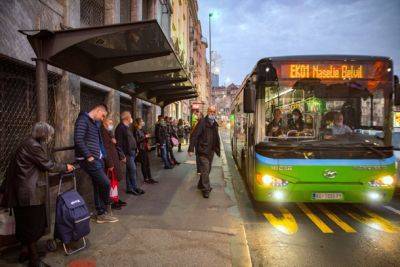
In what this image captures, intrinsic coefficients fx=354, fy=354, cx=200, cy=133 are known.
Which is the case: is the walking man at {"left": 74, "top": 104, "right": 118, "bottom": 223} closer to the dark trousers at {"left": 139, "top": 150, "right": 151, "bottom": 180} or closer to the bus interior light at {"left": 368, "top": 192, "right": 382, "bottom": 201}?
the dark trousers at {"left": 139, "top": 150, "right": 151, "bottom": 180}

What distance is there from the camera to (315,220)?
6051 millimetres

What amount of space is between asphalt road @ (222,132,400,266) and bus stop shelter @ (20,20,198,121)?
3373mm

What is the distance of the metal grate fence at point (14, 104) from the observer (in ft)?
19.0

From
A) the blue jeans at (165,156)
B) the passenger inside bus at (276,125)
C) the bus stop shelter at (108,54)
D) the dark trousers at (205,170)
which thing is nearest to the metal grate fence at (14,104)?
the bus stop shelter at (108,54)


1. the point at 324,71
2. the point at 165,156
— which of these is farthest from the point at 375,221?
the point at 165,156

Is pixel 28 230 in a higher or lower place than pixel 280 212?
higher

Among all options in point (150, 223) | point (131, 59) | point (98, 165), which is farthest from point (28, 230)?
point (131, 59)

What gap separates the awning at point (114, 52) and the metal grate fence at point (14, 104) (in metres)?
1.06

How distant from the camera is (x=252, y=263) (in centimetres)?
421

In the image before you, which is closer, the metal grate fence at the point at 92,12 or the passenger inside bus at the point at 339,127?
the passenger inside bus at the point at 339,127

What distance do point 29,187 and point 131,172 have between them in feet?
12.2

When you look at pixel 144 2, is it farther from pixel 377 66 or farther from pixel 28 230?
pixel 28 230

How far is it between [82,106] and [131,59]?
3300 mm

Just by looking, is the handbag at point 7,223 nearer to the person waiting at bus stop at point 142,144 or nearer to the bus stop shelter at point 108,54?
the bus stop shelter at point 108,54
